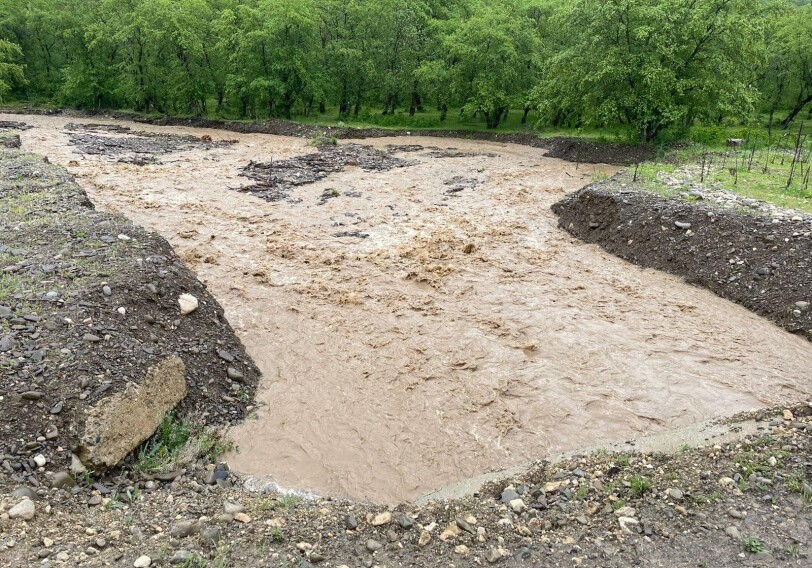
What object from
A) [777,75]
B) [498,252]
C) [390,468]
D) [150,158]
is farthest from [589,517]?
[777,75]

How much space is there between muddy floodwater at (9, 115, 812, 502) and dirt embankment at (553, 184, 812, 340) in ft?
1.58

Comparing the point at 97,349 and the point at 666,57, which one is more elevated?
the point at 666,57

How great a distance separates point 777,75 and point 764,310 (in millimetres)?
37997

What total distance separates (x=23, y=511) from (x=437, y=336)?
7.40 metres

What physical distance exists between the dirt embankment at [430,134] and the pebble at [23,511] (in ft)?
92.8

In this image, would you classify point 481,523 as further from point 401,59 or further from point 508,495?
point 401,59

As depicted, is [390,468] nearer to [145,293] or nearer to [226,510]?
[226,510]

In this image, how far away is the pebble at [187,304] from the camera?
350 inches

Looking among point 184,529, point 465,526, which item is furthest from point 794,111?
point 184,529

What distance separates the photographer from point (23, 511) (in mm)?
4906

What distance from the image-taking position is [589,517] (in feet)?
17.6

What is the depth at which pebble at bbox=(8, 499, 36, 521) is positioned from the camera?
486cm

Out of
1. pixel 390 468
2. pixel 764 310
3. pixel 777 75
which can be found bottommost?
pixel 390 468

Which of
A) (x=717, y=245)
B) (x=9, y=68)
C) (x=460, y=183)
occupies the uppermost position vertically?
(x=9, y=68)
